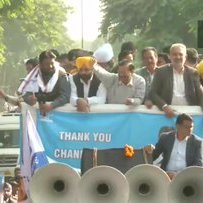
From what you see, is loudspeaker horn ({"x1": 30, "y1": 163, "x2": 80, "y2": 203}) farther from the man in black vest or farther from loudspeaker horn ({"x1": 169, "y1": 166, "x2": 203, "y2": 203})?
the man in black vest

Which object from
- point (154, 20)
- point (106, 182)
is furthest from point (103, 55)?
point (154, 20)

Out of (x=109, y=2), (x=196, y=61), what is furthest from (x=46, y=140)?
(x=109, y=2)

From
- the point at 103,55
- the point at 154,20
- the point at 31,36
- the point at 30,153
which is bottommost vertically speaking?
the point at 31,36

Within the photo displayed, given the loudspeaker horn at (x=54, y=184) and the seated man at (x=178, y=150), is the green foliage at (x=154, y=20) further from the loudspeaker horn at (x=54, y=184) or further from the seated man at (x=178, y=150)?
the loudspeaker horn at (x=54, y=184)

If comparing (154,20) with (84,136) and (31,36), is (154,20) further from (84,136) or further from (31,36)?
(31,36)

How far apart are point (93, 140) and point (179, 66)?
4.30 ft

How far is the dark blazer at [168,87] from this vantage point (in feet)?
36.7

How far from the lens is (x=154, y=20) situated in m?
34.0

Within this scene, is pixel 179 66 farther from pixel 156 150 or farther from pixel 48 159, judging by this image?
pixel 48 159

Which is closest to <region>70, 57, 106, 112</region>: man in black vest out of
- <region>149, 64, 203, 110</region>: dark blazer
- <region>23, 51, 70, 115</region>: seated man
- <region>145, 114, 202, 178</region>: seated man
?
<region>23, 51, 70, 115</region>: seated man

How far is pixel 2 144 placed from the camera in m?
23.0

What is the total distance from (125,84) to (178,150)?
1243mm

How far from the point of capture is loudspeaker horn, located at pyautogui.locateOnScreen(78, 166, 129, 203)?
939 cm

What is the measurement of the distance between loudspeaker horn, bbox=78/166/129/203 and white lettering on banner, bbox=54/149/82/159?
178 centimetres
